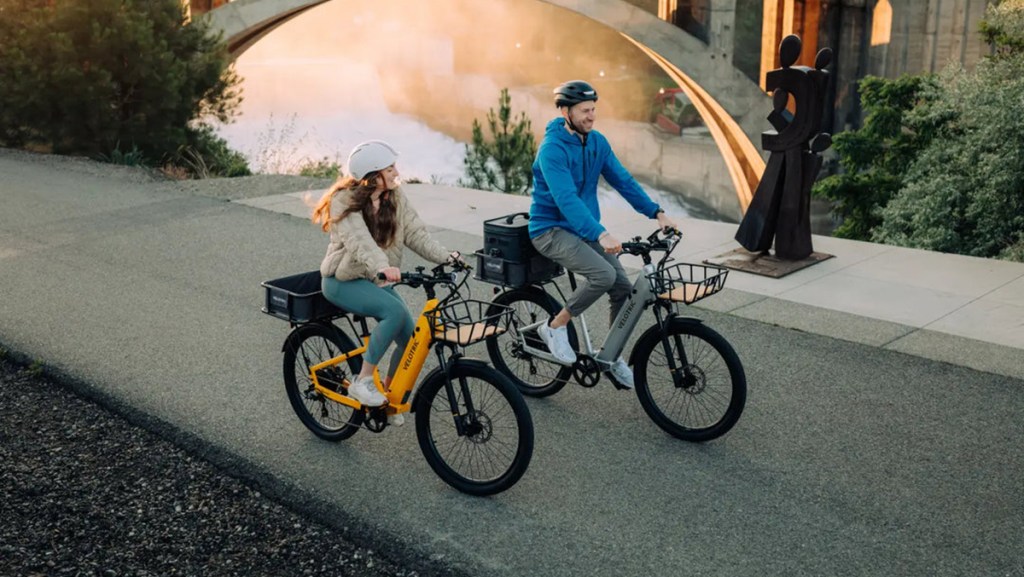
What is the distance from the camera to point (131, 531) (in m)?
4.57

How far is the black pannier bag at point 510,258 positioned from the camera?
574cm

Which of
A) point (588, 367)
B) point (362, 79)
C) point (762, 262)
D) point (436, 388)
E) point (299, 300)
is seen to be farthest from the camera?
point (362, 79)

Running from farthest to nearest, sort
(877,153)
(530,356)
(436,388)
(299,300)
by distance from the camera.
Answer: (877,153), (530,356), (299,300), (436,388)

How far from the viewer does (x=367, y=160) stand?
482 cm

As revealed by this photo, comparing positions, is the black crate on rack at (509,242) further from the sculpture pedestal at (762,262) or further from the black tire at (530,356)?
the sculpture pedestal at (762,262)

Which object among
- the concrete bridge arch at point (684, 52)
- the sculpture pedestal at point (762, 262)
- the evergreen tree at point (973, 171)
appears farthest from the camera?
the concrete bridge arch at point (684, 52)

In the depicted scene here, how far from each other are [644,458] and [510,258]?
4.37ft

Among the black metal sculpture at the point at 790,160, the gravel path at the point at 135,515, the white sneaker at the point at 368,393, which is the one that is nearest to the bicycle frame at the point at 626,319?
the white sneaker at the point at 368,393

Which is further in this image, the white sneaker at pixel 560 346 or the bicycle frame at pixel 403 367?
the white sneaker at pixel 560 346

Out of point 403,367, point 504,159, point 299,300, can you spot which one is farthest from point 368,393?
point 504,159

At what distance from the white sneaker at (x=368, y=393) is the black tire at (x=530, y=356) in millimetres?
1021

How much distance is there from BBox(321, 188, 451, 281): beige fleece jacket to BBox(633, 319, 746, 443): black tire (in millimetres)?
1268

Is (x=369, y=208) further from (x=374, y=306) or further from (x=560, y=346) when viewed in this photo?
(x=560, y=346)

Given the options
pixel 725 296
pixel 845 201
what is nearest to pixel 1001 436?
pixel 725 296
